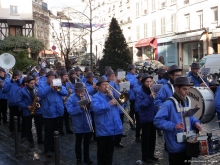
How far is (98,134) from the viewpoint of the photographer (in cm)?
562

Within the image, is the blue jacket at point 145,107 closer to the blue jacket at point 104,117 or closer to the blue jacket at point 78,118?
the blue jacket at point 104,117

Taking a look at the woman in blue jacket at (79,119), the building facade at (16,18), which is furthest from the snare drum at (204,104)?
the building facade at (16,18)

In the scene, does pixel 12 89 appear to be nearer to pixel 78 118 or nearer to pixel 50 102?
pixel 50 102

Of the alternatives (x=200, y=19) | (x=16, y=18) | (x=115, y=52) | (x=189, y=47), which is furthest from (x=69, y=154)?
(x=16, y=18)

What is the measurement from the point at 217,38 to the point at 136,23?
1699 centimetres

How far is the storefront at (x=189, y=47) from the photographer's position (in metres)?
30.6

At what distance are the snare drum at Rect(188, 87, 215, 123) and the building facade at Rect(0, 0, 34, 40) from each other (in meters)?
39.6

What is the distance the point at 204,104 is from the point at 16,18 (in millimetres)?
41755

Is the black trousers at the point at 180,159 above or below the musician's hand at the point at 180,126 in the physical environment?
below

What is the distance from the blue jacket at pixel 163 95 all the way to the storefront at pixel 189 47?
81.9ft

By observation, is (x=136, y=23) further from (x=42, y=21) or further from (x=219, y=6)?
(x=42, y=21)

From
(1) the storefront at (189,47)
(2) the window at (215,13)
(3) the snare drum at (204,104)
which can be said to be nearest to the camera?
(3) the snare drum at (204,104)

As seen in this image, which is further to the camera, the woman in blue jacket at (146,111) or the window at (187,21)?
the window at (187,21)

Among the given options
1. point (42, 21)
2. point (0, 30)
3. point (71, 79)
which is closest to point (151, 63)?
point (71, 79)
